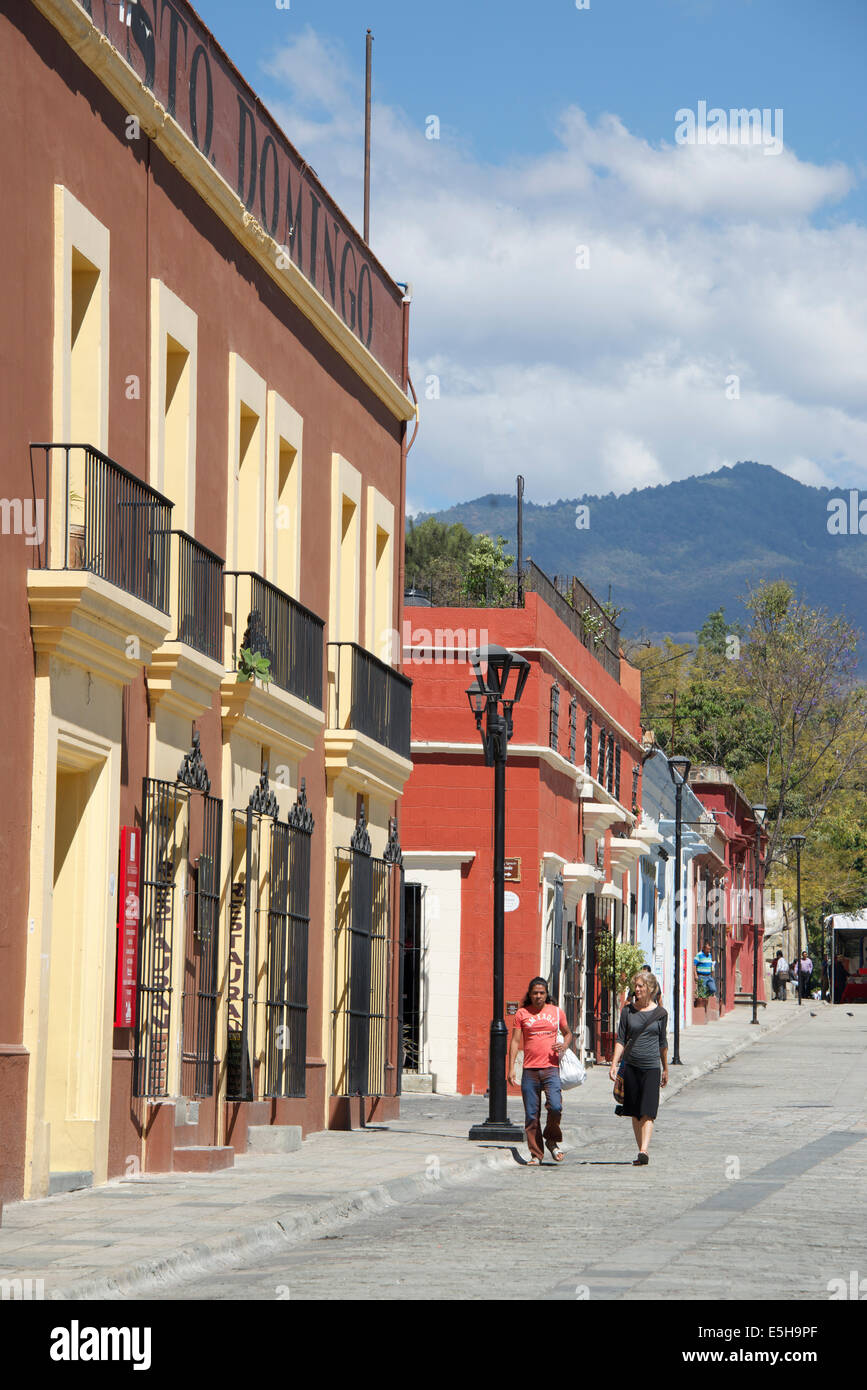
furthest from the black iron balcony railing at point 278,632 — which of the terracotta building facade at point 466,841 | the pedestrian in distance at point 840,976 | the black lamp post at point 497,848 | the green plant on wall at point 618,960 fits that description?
the pedestrian in distance at point 840,976

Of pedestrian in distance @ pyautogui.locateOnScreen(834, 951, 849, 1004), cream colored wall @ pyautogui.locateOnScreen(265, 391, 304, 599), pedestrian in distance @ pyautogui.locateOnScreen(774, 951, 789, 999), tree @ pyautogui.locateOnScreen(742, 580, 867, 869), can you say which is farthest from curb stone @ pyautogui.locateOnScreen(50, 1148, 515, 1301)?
pedestrian in distance @ pyautogui.locateOnScreen(834, 951, 849, 1004)

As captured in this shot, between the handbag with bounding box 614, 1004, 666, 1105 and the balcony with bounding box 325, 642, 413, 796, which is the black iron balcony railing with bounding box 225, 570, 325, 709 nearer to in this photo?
the balcony with bounding box 325, 642, 413, 796

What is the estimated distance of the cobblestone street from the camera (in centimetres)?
1022

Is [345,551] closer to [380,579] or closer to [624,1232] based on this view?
[380,579]

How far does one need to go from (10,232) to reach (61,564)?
2.17m

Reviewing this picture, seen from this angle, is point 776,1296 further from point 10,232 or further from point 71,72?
point 71,72

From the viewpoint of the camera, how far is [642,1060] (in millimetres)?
18734

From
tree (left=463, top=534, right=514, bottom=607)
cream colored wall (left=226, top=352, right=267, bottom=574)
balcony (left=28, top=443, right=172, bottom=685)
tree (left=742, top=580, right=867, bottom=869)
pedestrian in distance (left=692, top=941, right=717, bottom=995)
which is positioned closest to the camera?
balcony (left=28, top=443, right=172, bottom=685)

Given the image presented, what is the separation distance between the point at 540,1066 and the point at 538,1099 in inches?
12.9

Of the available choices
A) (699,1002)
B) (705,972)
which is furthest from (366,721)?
(699,1002)

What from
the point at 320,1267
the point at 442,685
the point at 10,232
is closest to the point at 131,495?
the point at 10,232

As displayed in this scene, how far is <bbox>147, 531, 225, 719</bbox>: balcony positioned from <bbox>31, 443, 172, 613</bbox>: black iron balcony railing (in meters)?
0.35

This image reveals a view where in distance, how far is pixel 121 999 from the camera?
15250 millimetres

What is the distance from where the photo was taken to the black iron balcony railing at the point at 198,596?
16.5m
